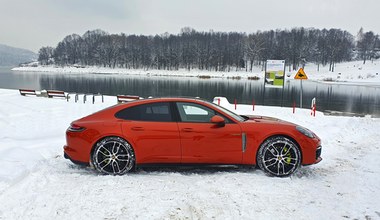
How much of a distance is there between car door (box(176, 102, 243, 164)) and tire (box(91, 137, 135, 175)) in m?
0.97

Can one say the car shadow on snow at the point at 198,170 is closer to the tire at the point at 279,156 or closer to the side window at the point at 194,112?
the tire at the point at 279,156

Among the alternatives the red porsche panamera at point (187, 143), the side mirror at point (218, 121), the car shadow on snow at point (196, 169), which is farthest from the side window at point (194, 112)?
the car shadow on snow at point (196, 169)

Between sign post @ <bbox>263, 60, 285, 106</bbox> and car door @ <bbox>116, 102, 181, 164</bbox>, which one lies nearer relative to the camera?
car door @ <bbox>116, 102, 181, 164</bbox>

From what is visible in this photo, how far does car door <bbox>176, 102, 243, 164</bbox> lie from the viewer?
15.3ft

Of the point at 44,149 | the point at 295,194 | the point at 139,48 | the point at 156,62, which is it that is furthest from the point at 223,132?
the point at 139,48


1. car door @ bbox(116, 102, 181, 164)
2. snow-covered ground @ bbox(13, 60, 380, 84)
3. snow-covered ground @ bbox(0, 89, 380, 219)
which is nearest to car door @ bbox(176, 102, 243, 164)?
car door @ bbox(116, 102, 181, 164)

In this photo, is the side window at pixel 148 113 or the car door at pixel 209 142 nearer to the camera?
the car door at pixel 209 142

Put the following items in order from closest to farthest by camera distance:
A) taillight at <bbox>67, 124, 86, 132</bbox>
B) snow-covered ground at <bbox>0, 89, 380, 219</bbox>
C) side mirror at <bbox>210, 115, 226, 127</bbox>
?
1. snow-covered ground at <bbox>0, 89, 380, 219</bbox>
2. side mirror at <bbox>210, 115, 226, 127</bbox>
3. taillight at <bbox>67, 124, 86, 132</bbox>

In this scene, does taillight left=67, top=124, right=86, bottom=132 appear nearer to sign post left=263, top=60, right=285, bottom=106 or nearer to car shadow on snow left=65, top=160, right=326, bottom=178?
car shadow on snow left=65, top=160, right=326, bottom=178

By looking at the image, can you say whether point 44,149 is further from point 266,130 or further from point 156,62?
point 156,62

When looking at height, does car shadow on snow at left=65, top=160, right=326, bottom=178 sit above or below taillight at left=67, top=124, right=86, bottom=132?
below

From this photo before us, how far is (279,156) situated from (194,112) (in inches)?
67.1

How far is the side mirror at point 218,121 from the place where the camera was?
4625mm

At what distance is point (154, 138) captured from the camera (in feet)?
15.3
